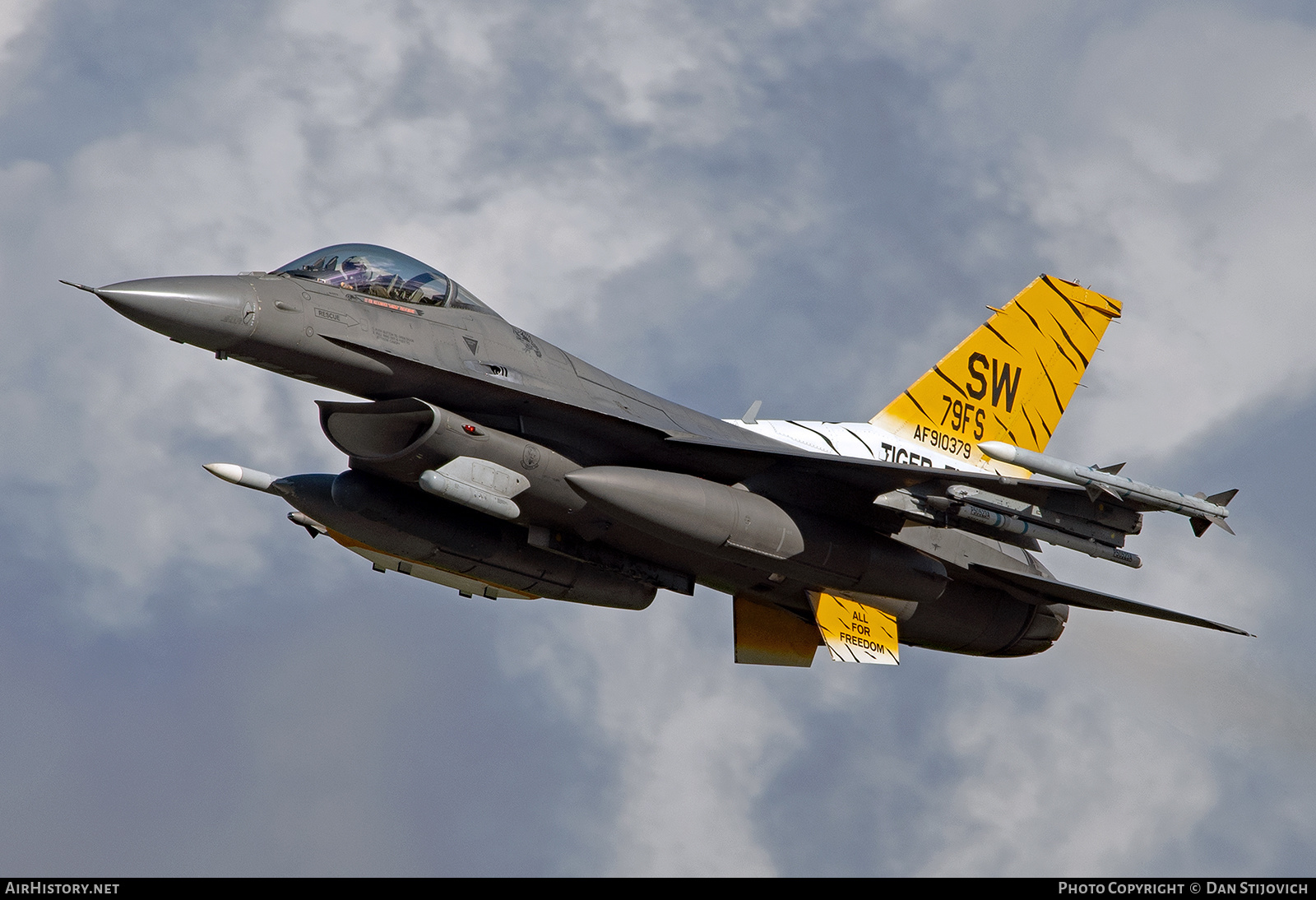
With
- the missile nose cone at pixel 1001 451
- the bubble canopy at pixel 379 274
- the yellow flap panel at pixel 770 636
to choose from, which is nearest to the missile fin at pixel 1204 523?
the missile nose cone at pixel 1001 451

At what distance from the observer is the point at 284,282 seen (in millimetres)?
14289

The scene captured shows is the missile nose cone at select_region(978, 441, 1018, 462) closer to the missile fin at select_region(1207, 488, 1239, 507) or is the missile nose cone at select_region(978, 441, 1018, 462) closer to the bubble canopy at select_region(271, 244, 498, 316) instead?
the missile fin at select_region(1207, 488, 1239, 507)

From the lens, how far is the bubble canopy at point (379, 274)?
1470 centimetres

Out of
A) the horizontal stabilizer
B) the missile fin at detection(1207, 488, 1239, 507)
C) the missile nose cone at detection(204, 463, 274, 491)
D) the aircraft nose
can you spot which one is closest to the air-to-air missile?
the missile fin at detection(1207, 488, 1239, 507)

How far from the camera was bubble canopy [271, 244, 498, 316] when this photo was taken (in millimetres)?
14700

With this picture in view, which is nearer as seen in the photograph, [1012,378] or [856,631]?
[856,631]

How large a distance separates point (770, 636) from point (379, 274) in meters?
7.44

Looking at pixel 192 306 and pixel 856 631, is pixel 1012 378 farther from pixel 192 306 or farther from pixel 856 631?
pixel 192 306

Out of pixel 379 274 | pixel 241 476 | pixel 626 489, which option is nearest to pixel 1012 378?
pixel 626 489

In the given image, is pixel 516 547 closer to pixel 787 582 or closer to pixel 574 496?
pixel 574 496

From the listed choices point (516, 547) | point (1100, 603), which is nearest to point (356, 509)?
point (516, 547)

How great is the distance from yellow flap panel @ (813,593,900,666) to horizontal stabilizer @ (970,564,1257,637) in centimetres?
158

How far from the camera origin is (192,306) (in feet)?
44.2

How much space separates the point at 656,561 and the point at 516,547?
180 cm
